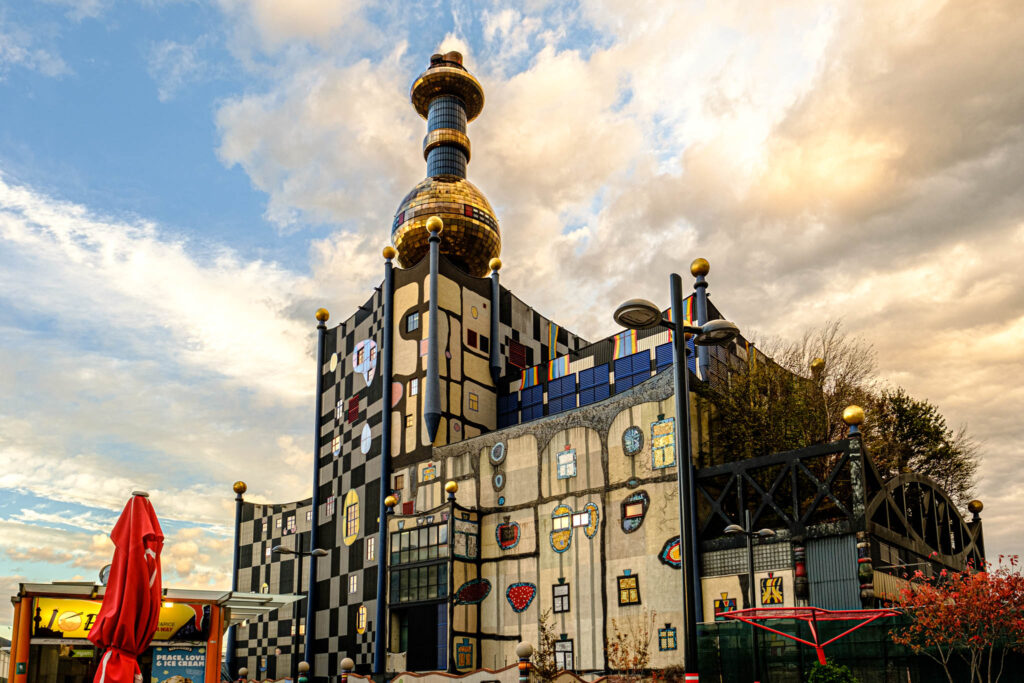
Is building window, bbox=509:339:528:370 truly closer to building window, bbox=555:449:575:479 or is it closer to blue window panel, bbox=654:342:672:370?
blue window panel, bbox=654:342:672:370

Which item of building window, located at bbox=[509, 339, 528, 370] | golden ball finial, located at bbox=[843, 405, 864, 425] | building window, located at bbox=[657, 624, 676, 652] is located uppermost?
building window, located at bbox=[509, 339, 528, 370]

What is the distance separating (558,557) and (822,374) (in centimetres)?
1268

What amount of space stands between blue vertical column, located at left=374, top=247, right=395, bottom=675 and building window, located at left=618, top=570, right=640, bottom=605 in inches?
267

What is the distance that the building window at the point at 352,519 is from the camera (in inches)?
1318

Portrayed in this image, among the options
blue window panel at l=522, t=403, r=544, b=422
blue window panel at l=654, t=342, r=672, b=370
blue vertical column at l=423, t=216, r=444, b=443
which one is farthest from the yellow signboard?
blue window panel at l=522, t=403, r=544, b=422

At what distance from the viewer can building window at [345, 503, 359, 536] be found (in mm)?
33469

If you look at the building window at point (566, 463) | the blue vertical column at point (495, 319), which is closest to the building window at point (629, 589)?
the building window at point (566, 463)

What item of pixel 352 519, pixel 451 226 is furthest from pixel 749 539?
pixel 451 226

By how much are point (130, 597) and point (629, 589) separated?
15.6m

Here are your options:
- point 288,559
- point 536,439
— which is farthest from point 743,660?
point 288,559

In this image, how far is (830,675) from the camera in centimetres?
1424

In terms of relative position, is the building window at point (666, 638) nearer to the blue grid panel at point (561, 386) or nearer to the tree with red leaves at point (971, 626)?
the tree with red leaves at point (971, 626)

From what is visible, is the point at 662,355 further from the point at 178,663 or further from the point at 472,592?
the point at 178,663

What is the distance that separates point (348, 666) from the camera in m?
18.8
